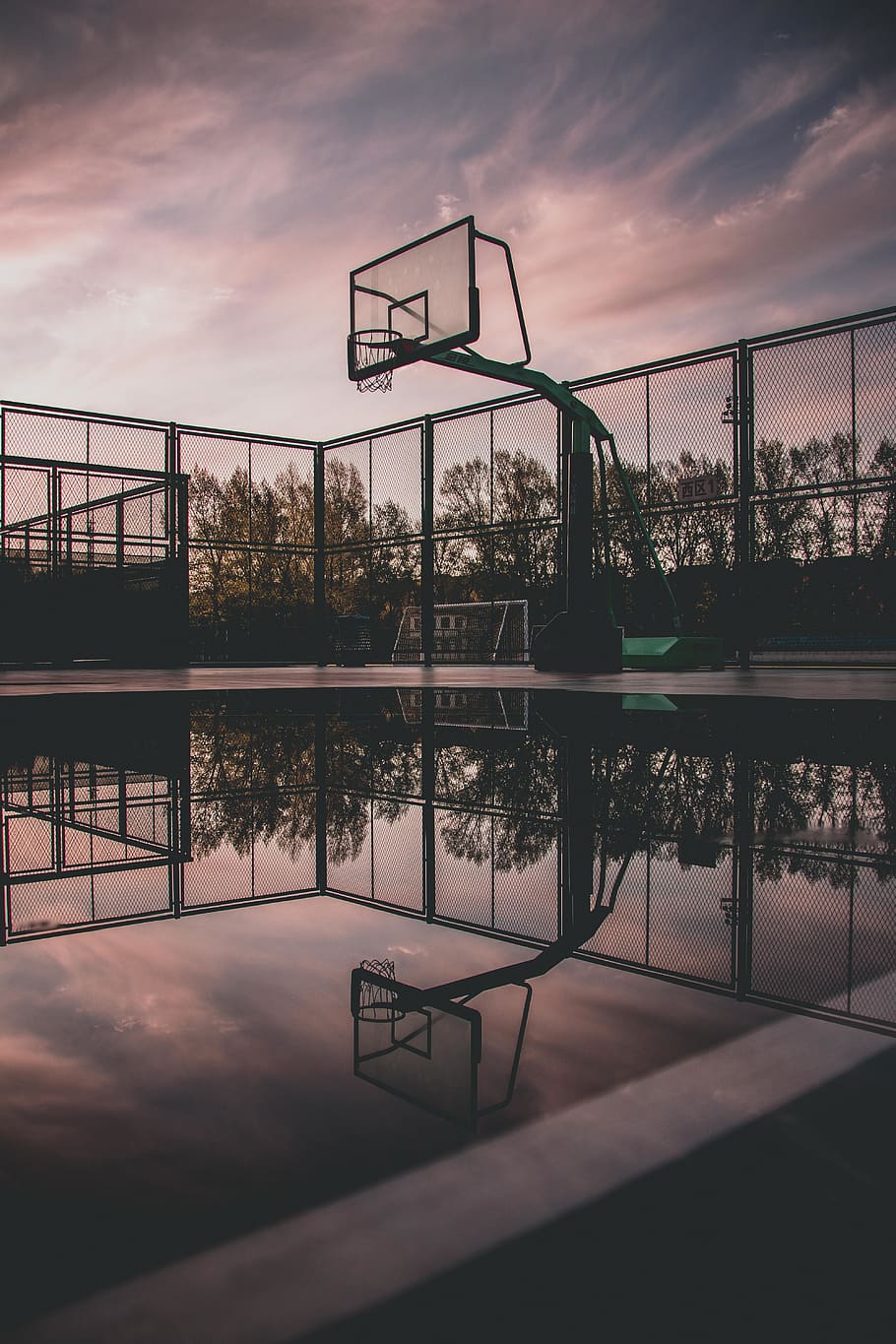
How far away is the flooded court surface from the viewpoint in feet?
1.40

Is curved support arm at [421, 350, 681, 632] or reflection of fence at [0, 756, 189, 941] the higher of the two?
curved support arm at [421, 350, 681, 632]

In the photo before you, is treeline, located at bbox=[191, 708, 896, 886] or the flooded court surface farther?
treeline, located at bbox=[191, 708, 896, 886]

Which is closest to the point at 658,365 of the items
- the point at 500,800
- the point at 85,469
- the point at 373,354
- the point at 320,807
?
the point at 373,354

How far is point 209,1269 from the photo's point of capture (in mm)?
351

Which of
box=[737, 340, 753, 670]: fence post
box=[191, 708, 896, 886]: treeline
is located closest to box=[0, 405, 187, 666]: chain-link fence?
box=[737, 340, 753, 670]: fence post

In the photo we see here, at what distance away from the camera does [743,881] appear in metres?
1.06

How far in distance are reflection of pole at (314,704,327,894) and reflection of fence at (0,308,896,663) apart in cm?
784

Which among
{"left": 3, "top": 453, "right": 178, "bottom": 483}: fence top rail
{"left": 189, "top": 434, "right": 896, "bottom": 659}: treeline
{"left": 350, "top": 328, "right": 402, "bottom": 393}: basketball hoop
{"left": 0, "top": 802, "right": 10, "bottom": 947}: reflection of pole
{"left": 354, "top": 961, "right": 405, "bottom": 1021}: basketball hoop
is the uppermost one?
{"left": 350, "top": 328, "right": 402, "bottom": 393}: basketball hoop

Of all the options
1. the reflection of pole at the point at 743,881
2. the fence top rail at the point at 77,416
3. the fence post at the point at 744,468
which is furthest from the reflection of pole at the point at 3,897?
the fence top rail at the point at 77,416

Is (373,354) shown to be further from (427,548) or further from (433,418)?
(427,548)

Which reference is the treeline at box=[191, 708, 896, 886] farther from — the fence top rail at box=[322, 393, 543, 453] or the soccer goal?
the soccer goal

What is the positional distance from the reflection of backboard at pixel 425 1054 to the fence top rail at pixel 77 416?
13.2 m

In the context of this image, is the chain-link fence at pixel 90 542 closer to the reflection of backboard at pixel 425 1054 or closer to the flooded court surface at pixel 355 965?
the flooded court surface at pixel 355 965

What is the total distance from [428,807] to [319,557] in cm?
1391
